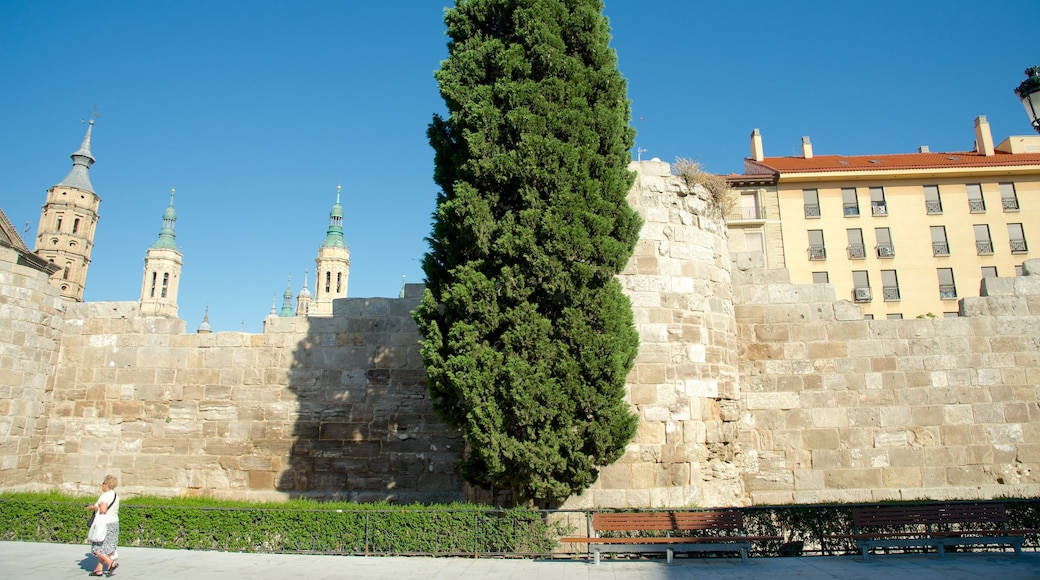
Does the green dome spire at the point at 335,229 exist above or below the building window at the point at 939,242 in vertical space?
above

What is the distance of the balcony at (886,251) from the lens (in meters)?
32.0

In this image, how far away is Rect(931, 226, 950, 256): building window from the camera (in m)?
31.8

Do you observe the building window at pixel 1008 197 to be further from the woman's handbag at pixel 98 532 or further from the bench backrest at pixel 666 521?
the woman's handbag at pixel 98 532

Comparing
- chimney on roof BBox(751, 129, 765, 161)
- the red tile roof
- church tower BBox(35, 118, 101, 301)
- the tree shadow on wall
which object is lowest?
the tree shadow on wall

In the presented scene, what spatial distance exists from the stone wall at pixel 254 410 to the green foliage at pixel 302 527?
2845 mm

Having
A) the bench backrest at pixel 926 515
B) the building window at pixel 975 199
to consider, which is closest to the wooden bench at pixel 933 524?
the bench backrest at pixel 926 515

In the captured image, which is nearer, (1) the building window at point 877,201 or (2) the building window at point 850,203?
(1) the building window at point 877,201

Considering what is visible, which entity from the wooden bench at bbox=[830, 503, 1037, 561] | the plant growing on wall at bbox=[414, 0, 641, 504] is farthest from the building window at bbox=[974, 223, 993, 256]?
the plant growing on wall at bbox=[414, 0, 641, 504]

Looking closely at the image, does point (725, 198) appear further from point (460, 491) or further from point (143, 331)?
point (143, 331)

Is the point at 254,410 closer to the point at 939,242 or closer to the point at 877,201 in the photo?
the point at 877,201

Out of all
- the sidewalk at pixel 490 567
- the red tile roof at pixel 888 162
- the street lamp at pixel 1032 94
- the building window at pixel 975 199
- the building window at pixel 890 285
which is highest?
the red tile roof at pixel 888 162

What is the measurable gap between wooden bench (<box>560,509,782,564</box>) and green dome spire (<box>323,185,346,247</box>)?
314ft

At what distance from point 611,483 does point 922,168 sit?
30830 mm

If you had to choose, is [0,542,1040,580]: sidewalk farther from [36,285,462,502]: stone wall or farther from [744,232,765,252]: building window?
[744,232,765,252]: building window
